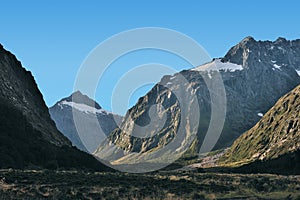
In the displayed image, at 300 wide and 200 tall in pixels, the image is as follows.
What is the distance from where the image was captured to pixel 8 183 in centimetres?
5831

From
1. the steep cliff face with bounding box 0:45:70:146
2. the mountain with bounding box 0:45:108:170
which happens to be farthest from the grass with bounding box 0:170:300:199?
the steep cliff face with bounding box 0:45:70:146

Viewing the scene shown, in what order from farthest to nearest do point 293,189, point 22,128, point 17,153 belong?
point 22,128, point 17,153, point 293,189

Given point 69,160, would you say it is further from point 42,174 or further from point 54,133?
point 42,174

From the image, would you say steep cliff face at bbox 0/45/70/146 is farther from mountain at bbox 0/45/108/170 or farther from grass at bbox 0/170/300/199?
grass at bbox 0/170/300/199

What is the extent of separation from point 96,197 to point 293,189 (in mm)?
33880

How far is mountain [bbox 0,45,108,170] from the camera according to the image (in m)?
102

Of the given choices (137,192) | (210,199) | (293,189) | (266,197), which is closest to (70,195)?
(137,192)

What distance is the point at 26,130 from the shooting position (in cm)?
11394

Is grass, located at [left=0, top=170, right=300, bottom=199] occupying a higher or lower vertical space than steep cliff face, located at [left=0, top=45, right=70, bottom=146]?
lower

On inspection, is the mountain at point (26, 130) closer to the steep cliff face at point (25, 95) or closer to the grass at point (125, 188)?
the steep cliff face at point (25, 95)

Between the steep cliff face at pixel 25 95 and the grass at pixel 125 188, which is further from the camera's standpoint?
the steep cliff face at pixel 25 95

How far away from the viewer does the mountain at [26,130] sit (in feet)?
335

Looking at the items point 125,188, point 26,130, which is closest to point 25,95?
point 26,130

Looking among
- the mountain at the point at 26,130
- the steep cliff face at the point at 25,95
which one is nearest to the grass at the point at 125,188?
the mountain at the point at 26,130
